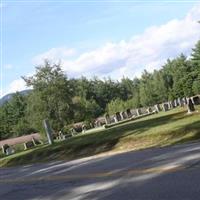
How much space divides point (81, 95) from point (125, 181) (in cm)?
8738

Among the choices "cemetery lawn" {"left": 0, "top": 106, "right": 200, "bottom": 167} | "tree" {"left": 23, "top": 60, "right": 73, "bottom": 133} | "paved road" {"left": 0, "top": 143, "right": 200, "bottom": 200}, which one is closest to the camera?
"paved road" {"left": 0, "top": 143, "right": 200, "bottom": 200}

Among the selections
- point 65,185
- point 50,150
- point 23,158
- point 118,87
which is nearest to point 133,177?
point 65,185

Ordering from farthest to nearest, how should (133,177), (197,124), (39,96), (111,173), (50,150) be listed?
1. (39,96)
2. (50,150)
3. (197,124)
4. (111,173)
5. (133,177)

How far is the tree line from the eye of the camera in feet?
140

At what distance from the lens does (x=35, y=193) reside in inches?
490

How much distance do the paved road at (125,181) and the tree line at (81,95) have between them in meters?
27.2

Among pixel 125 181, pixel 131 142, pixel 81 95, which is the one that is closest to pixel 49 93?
pixel 131 142

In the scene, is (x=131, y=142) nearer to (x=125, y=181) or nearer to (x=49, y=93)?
(x=125, y=181)

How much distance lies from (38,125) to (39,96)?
342 cm

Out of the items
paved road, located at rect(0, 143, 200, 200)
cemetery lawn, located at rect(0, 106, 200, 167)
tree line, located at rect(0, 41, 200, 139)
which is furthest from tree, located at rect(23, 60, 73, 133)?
paved road, located at rect(0, 143, 200, 200)

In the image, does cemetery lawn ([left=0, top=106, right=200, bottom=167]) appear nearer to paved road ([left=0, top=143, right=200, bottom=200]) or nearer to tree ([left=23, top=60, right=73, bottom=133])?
paved road ([left=0, top=143, right=200, bottom=200])

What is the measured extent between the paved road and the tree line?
2716 cm

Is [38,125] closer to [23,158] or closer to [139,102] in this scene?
[23,158]

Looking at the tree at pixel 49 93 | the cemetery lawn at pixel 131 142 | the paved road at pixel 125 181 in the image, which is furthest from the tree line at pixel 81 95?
the paved road at pixel 125 181
